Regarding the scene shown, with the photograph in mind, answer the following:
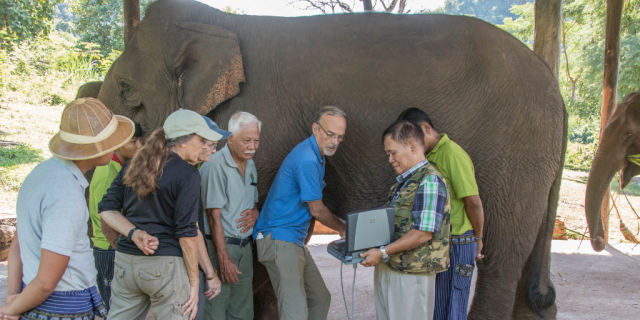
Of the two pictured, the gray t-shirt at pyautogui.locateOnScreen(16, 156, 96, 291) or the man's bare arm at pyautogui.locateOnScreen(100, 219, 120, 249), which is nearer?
the gray t-shirt at pyautogui.locateOnScreen(16, 156, 96, 291)

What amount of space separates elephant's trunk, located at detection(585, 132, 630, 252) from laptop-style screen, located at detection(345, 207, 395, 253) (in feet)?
12.7

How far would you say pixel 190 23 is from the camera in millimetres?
3930

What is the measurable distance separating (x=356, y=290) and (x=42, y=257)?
3.80 meters

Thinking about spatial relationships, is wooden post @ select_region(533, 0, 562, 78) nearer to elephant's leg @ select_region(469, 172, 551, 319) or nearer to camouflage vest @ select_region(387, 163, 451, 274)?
elephant's leg @ select_region(469, 172, 551, 319)

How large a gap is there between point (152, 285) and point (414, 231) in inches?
54.9

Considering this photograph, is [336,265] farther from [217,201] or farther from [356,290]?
[217,201]

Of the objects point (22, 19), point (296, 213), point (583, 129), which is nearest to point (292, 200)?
point (296, 213)

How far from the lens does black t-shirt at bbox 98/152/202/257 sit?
88.0 inches

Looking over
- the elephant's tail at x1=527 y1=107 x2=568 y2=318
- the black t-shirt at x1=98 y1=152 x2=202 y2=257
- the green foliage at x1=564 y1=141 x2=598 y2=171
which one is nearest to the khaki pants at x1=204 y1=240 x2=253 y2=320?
the black t-shirt at x1=98 y1=152 x2=202 y2=257

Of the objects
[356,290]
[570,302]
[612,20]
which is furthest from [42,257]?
[612,20]

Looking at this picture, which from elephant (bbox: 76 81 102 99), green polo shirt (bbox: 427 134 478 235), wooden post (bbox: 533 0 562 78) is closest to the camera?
green polo shirt (bbox: 427 134 478 235)

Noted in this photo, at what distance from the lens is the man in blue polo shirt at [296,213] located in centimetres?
290

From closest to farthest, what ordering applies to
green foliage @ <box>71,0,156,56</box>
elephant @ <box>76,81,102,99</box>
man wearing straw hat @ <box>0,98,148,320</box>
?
man wearing straw hat @ <box>0,98,148,320</box> → elephant @ <box>76,81,102,99</box> → green foliage @ <box>71,0,156,56</box>

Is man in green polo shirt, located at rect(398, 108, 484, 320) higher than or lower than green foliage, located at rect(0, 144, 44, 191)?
higher
